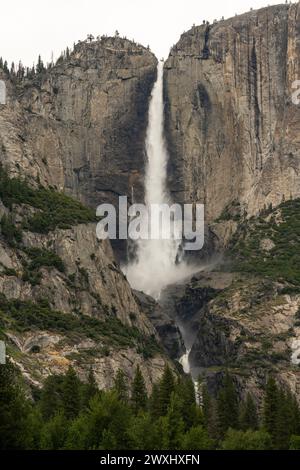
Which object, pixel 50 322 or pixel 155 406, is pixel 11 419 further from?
pixel 50 322

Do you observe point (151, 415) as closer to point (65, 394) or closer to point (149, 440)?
point (65, 394)

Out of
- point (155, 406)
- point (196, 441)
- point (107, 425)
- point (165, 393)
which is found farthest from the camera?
point (165, 393)

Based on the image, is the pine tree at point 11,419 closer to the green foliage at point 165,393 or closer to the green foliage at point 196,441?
the green foliage at point 196,441

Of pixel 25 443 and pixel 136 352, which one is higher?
pixel 136 352

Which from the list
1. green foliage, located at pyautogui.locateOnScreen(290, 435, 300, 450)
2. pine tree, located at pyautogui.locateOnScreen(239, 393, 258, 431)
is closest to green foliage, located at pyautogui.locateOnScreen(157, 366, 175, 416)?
pine tree, located at pyautogui.locateOnScreen(239, 393, 258, 431)

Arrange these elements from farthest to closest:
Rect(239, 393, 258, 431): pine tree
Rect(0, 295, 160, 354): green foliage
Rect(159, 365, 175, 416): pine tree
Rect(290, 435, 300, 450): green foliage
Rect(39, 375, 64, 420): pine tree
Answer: Rect(0, 295, 160, 354): green foliage → Rect(159, 365, 175, 416): pine tree → Rect(239, 393, 258, 431): pine tree → Rect(39, 375, 64, 420): pine tree → Rect(290, 435, 300, 450): green foliage

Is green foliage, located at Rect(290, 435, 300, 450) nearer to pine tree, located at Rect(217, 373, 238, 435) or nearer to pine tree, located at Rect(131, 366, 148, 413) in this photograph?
pine tree, located at Rect(217, 373, 238, 435)

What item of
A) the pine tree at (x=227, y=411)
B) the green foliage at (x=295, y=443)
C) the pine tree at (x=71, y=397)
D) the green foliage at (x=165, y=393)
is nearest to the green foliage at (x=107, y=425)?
the pine tree at (x=71, y=397)

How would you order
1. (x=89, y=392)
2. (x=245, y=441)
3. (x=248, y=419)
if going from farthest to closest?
(x=248, y=419)
(x=89, y=392)
(x=245, y=441)

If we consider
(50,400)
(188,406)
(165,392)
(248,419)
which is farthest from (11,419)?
(248,419)

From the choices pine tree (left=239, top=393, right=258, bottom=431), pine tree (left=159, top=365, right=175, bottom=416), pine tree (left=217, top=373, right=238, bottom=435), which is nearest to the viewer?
pine tree (left=239, top=393, right=258, bottom=431)

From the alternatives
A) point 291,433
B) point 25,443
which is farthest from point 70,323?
point 25,443
